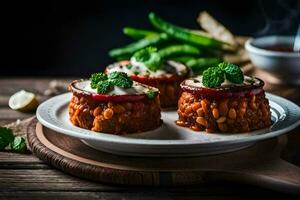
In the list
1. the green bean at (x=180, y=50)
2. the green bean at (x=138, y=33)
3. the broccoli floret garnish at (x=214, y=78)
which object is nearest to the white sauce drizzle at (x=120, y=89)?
the broccoli floret garnish at (x=214, y=78)

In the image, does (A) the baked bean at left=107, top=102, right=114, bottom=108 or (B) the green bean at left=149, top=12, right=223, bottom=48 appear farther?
(B) the green bean at left=149, top=12, right=223, bottom=48

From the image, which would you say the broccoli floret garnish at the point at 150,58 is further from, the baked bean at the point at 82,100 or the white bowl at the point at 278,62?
the white bowl at the point at 278,62

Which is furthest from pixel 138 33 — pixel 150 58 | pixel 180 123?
pixel 180 123

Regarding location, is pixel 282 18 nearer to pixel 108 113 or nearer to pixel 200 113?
pixel 200 113

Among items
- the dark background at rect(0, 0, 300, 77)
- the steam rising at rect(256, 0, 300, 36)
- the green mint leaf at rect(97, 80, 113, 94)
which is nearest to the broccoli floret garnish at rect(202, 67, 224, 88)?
the green mint leaf at rect(97, 80, 113, 94)

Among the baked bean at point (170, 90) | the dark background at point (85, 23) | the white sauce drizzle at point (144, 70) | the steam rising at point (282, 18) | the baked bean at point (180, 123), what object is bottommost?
the dark background at point (85, 23)

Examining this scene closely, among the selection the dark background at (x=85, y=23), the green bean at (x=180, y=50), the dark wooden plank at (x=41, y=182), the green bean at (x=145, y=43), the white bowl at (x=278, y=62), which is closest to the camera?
the dark wooden plank at (x=41, y=182)

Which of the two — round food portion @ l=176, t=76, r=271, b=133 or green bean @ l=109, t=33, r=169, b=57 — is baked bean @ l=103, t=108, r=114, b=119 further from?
green bean @ l=109, t=33, r=169, b=57
